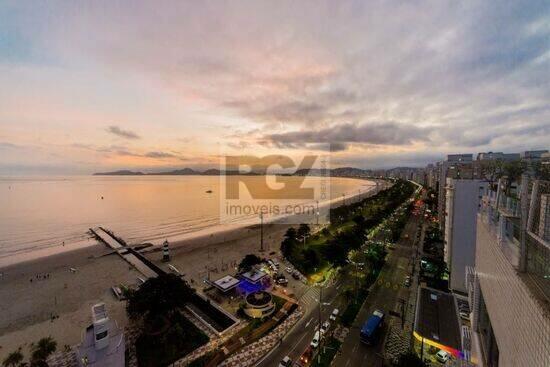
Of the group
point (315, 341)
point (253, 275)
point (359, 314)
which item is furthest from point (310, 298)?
point (253, 275)

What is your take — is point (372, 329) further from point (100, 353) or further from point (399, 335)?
point (100, 353)

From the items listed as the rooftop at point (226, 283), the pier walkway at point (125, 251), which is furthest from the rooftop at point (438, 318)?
the pier walkway at point (125, 251)

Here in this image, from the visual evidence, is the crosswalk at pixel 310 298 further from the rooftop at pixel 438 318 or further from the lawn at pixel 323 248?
the rooftop at pixel 438 318

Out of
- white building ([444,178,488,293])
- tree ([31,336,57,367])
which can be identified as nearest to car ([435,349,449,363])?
white building ([444,178,488,293])

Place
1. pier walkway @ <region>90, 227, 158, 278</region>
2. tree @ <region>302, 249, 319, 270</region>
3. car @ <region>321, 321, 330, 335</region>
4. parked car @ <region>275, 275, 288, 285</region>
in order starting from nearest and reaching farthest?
car @ <region>321, 321, 330, 335</region>, parked car @ <region>275, 275, 288, 285</region>, tree @ <region>302, 249, 319, 270</region>, pier walkway @ <region>90, 227, 158, 278</region>

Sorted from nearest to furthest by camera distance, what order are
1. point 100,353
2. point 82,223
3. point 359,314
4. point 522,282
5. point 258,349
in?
point 522,282 → point 100,353 → point 258,349 → point 359,314 → point 82,223

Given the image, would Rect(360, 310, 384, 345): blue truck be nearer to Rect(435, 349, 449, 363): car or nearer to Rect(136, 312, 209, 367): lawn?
Rect(435, 349, 449, 363): car
